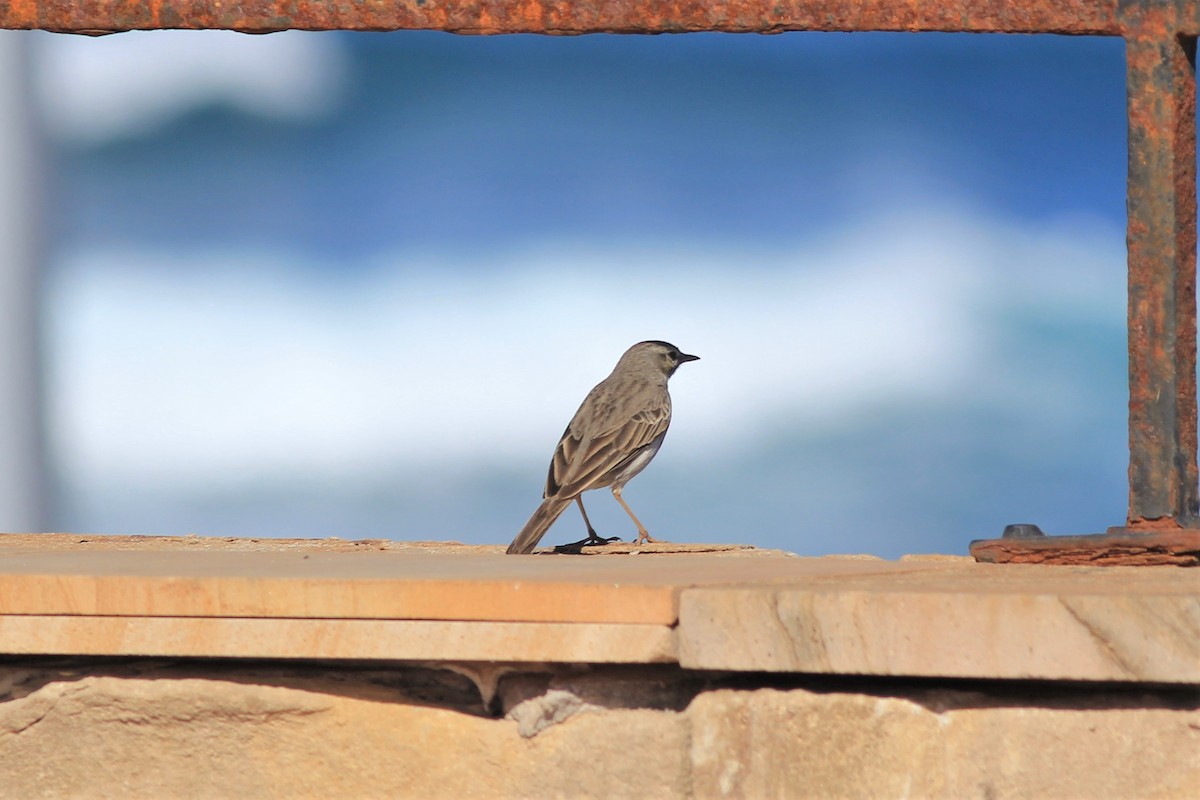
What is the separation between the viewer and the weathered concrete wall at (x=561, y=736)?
2.19 meters

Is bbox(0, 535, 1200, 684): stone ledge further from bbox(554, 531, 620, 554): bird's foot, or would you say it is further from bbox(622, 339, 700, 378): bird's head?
bbox(622, 339, 700, 378): bird's head

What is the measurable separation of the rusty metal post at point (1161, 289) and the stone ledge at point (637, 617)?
0.30 meters

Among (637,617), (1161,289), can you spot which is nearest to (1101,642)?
(637,617)

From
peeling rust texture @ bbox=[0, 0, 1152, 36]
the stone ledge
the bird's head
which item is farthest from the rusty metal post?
the bird's head

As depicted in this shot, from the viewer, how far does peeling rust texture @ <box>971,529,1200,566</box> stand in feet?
9.37

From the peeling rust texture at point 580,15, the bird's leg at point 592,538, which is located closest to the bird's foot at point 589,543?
the bird's leg at point 592,538

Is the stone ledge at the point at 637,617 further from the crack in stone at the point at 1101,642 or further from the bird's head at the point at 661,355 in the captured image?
the bird's head at the point at 661,355

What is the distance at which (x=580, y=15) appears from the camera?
3.12 meters

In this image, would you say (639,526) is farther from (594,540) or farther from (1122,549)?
(1122,549)

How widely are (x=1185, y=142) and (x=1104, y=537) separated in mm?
743

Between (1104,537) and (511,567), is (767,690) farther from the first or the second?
(1104,537)

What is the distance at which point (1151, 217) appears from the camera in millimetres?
2910

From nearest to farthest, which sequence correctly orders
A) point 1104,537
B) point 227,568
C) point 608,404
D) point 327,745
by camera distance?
point 327,745, point 227,568, point 1104,537, point 608,404

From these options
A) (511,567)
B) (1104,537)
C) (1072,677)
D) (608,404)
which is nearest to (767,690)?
(1072,677)
